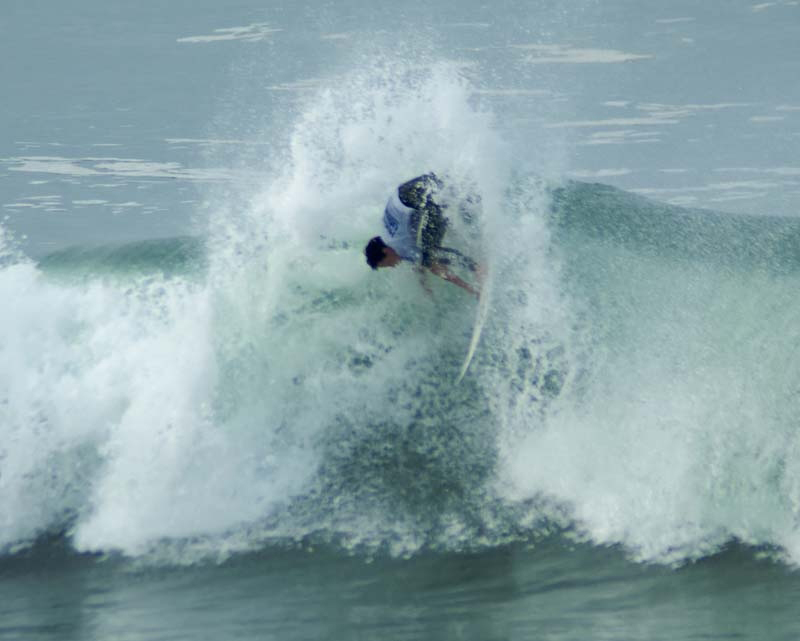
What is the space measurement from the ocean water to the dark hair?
49 centimetres

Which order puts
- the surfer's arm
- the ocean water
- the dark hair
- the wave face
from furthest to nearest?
the surfer's arm, the dark hair, the wave face, the ocean water

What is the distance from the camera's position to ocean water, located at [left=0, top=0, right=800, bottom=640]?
5156 millimetres

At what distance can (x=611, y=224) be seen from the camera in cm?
838

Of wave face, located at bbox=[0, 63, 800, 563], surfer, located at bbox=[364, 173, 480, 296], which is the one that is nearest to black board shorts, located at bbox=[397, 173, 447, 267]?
surfer, located at bbox=[364, 173, 480, 296]

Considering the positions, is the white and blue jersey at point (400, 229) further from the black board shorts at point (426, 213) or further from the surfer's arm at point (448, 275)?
the surfer's arm at point (448, 275)

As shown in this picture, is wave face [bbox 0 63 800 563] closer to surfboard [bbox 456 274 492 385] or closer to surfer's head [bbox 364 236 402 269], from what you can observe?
surfboard [bbox 456 274 492 385]

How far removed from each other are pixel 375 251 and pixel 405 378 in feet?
3.22

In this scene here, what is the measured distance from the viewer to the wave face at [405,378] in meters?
6.00

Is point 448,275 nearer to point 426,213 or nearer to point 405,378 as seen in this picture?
point 426,213

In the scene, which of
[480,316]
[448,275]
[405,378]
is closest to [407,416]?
[405,378]

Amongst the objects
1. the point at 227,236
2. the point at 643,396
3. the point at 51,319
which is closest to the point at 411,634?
the point at 643,396

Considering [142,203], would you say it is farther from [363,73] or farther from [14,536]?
[14,536]

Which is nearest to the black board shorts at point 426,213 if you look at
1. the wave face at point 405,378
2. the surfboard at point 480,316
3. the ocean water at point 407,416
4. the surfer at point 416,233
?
the surfer at point 416,233

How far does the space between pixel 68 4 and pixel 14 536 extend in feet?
101
